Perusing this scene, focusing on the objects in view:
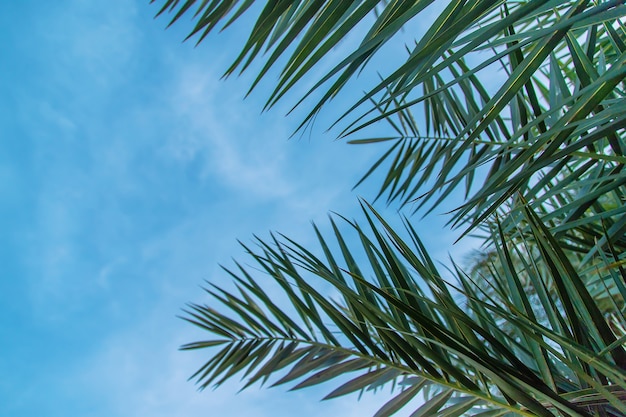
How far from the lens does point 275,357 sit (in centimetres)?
79

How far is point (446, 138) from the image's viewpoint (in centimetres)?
110

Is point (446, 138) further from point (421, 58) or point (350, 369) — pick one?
point (421, 58)

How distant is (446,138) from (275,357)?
1.98ft

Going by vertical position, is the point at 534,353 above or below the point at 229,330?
below

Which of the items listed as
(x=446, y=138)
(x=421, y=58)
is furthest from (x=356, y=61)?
(x=446, y=138)

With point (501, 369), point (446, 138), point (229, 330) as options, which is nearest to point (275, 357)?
point (229, 330)

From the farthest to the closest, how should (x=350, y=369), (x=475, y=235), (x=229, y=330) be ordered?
(x=475, y=235), (x=229, y=330), (x=350, y=369)

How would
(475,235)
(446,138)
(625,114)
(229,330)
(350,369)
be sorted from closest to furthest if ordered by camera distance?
(625,114) < (350,369) < (229,330) < (446,138) < (475,235)

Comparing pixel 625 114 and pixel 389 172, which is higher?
pixel 389 172

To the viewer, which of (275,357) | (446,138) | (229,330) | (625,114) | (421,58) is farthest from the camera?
(446,138)

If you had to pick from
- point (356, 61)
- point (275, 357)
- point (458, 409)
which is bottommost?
point (458, 409)

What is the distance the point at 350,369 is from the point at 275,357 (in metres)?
0.17

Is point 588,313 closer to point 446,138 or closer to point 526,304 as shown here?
point 526,304

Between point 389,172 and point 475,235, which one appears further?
point 475,235
